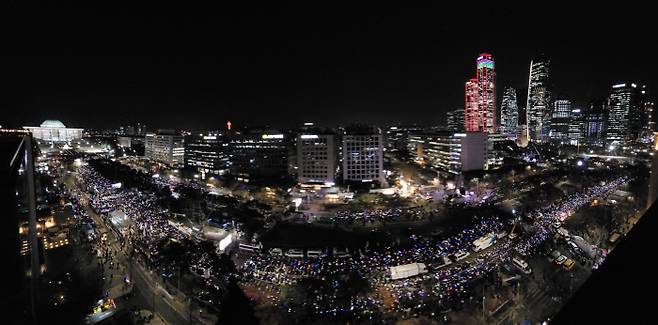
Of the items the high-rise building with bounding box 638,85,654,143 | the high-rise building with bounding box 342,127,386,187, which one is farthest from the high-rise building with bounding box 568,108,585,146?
the high-rise building with bounding box 342,127,386,187

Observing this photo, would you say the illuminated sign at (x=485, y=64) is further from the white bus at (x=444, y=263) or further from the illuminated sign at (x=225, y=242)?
the illuminated sign at (x=225, y=242)

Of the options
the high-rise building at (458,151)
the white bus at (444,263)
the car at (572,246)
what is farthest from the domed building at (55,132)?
the car at (572,246)

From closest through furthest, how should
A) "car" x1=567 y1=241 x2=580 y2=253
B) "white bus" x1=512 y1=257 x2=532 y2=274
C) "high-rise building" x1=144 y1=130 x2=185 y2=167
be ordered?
"white bus" x1=512 y1=257 x2=532 y2=274, "car" x1=567 y1=241 x2=580 y2=253, "high-rise building" x1=144 y1=130 x2=185 y2=167

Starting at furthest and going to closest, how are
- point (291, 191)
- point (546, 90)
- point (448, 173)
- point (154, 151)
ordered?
point (546, 90), point (154, 151), point (448, 173), point (291, 191)

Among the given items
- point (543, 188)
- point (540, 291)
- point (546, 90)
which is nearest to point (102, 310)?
point (540, 291)

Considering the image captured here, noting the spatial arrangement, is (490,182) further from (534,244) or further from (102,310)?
(102,310)

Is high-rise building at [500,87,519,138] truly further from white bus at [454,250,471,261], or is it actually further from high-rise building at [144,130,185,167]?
white bus at [454,250,471,261]

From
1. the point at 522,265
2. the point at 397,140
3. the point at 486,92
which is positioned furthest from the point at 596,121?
the point at 522,265
